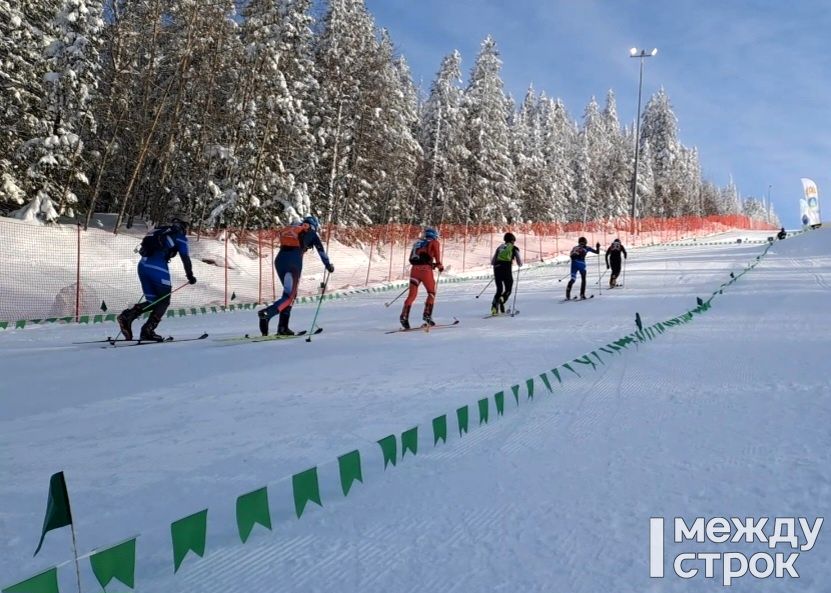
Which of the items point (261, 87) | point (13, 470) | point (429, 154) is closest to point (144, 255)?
point (13, 470)

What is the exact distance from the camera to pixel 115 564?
242 cm

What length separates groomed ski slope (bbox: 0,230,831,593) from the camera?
2.74 m

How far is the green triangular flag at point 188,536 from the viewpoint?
103 inches

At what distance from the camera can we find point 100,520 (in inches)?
124

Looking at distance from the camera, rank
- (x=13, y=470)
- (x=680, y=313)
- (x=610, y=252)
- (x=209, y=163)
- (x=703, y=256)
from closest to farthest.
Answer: (x=13, y=470) → (x=680, y=313) → (x=610, y=252) → (x=209, y=163) → (x=703, y=256)

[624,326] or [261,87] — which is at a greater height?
[261,87]

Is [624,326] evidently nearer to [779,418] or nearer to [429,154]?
[779,418]

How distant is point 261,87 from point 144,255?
21.8m

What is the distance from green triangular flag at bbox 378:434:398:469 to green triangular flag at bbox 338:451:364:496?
0.93 ft

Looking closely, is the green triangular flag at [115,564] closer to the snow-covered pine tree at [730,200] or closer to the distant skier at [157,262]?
the distant skier at [157,262]

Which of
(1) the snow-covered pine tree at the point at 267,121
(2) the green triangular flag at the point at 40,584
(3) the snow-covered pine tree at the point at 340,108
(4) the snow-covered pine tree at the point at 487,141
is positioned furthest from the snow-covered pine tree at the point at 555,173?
(2) the green triangular flag at the point at 40,584

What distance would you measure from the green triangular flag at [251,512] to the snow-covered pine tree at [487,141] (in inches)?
1677

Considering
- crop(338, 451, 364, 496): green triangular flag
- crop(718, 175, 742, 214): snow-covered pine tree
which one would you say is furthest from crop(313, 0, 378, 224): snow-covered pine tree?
crop(718, 175, 742, 214): snow-covered pine tree

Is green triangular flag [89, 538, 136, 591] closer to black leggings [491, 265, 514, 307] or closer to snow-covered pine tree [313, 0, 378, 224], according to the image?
black leggings [491, 265, 514, 307]
